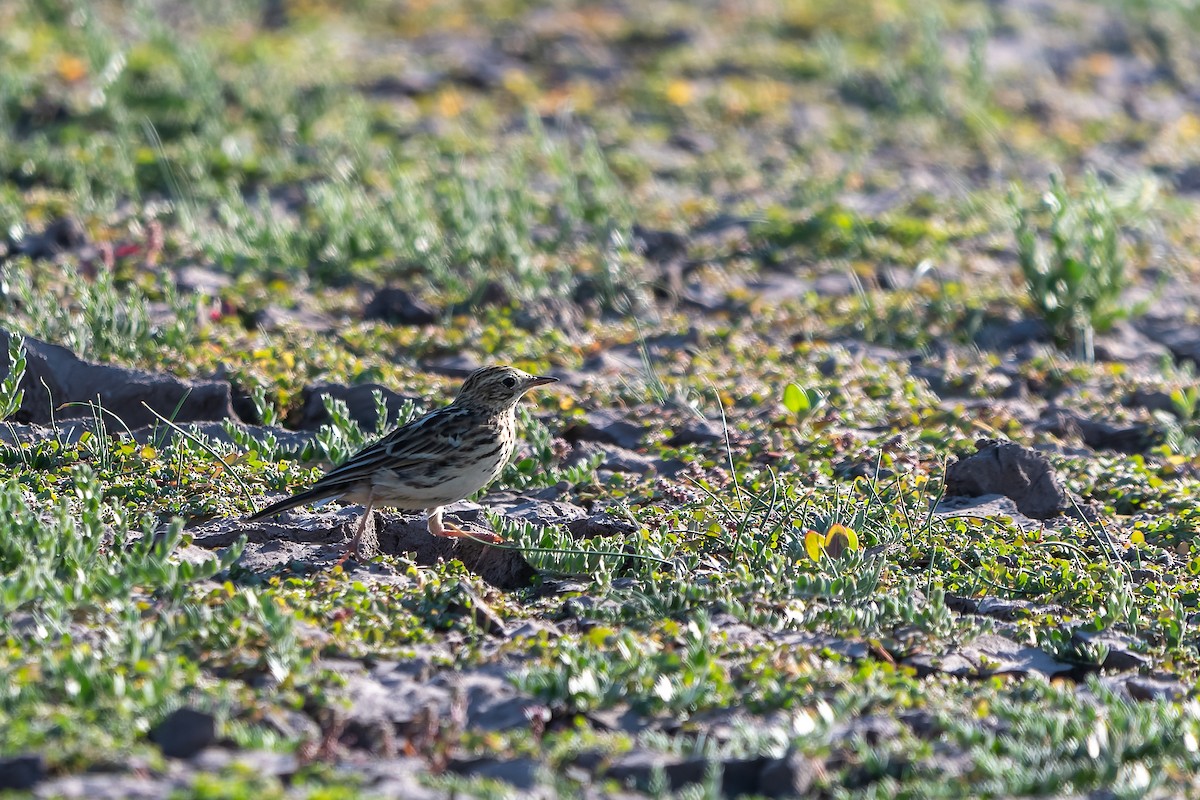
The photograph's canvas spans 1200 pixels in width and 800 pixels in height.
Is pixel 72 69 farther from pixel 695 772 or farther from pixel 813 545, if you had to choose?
pixel 695 772

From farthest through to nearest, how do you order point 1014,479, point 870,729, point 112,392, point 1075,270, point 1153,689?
point 1075,270, point 112,392, point 1014,479, point 1153,689, point 870,729

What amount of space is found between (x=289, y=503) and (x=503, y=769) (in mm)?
1851

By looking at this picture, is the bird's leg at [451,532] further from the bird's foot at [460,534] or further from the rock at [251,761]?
the rock at [251,761]

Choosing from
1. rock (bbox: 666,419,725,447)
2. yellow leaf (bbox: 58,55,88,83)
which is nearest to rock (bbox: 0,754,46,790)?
rock (bbox: 666,419,725,447)

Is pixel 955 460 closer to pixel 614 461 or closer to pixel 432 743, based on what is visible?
pixel 614 461

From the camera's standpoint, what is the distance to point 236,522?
628 centimetres

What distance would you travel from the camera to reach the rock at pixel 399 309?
892 cm

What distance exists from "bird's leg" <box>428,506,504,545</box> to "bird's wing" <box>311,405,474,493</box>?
28 centimetres

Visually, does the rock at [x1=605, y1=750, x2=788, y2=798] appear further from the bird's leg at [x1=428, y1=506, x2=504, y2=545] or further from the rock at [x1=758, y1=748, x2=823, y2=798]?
the bird's leg at [x1=428, y1=506, x2=504, y2=545]

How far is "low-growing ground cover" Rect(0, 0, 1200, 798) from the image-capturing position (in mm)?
4793

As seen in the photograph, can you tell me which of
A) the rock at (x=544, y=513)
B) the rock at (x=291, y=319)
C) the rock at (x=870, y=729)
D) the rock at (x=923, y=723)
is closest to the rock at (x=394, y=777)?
the rock at (x=870, y=729)

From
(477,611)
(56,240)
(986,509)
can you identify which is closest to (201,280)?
(56,240)

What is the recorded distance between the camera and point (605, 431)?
765 centimetres

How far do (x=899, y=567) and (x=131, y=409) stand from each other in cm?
376
